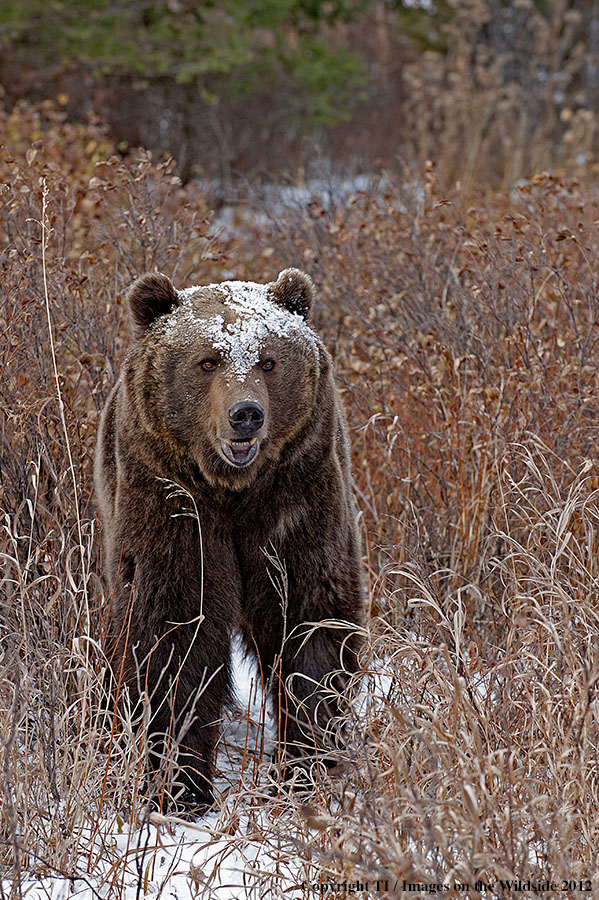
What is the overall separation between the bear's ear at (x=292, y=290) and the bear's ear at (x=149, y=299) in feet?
1.11

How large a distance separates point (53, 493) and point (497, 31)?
510 inches

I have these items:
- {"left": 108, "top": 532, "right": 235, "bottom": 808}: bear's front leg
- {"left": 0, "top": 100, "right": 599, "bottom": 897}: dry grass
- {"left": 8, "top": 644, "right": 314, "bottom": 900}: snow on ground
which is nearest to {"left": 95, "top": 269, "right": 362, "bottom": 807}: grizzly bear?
{"left": 108, "top": 532, "right": 235, "bottom": 808}: bear's front leg

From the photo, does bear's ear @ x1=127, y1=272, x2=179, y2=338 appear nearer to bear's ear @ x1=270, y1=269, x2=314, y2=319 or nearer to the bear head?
the bear head

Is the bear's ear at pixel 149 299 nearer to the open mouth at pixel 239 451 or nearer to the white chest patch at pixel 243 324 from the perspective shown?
the white chest patch at pixel 243 324

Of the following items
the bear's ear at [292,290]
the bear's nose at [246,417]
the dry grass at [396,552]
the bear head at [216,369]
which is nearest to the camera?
the dry grass at [396,552]

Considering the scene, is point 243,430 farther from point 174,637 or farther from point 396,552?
point 396,552

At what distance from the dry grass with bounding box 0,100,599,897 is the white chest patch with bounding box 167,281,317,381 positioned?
0.59m

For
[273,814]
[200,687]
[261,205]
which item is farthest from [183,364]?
[261,205]

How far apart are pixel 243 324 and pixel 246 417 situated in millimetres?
373

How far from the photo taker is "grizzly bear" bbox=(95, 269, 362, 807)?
3117mm

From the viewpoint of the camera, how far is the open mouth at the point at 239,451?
2943 mm

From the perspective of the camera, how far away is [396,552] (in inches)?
179

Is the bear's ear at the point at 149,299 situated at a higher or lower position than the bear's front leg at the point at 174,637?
higher

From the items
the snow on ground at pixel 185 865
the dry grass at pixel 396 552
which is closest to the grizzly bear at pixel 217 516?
the dry grass at pixel 396 552
